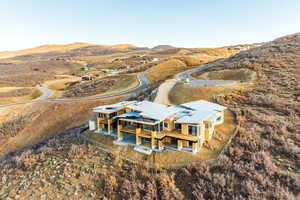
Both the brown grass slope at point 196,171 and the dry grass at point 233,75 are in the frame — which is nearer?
the brown grass slope at point 196,171

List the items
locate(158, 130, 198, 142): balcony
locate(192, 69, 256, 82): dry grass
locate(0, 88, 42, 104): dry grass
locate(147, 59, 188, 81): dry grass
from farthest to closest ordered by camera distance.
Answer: locate(147, 59, 188, 81): dry grass < locate(0, 88, 42, 104): dry grass < locate(192, 69, 256, 82): dry grass < locate(158, 130, 198, 142): balcony

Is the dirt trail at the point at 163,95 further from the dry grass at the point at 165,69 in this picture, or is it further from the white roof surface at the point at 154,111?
the dry grass at the point at 165,69

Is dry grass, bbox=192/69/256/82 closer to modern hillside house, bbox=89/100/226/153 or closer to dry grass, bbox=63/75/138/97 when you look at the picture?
modern hillside house, bbox=89/100/226/153

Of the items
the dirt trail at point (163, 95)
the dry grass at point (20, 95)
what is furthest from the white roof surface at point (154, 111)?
the dry grass at point (20, 95)

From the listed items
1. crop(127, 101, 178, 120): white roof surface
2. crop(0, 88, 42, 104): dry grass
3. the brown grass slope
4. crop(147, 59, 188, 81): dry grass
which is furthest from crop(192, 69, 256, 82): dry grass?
crop(0, 88, 42, 104): dry grass

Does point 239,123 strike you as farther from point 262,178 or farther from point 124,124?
point 124,124

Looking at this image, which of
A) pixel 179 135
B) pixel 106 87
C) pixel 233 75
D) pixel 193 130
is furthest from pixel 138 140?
pixel 106 87

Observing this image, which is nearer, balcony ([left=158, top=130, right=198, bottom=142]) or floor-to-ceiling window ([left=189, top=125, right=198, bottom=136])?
balcony ([left=158, top=130, right=198, bottom=142])

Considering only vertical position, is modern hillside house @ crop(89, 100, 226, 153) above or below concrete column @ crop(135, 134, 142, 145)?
above

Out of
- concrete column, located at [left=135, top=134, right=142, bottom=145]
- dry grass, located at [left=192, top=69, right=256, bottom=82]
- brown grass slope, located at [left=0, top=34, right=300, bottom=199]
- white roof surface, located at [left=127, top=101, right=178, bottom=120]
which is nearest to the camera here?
brown grass slope, located at [left=0, top=34, right=300, bottom=199]

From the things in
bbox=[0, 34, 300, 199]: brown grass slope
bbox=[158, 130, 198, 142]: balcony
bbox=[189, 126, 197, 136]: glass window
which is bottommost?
bbox=[0, 34, 300, 199]: brown grass slope

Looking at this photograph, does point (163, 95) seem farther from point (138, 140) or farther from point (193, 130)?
point (193, 130)

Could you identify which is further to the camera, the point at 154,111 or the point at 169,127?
the point at 154,111
